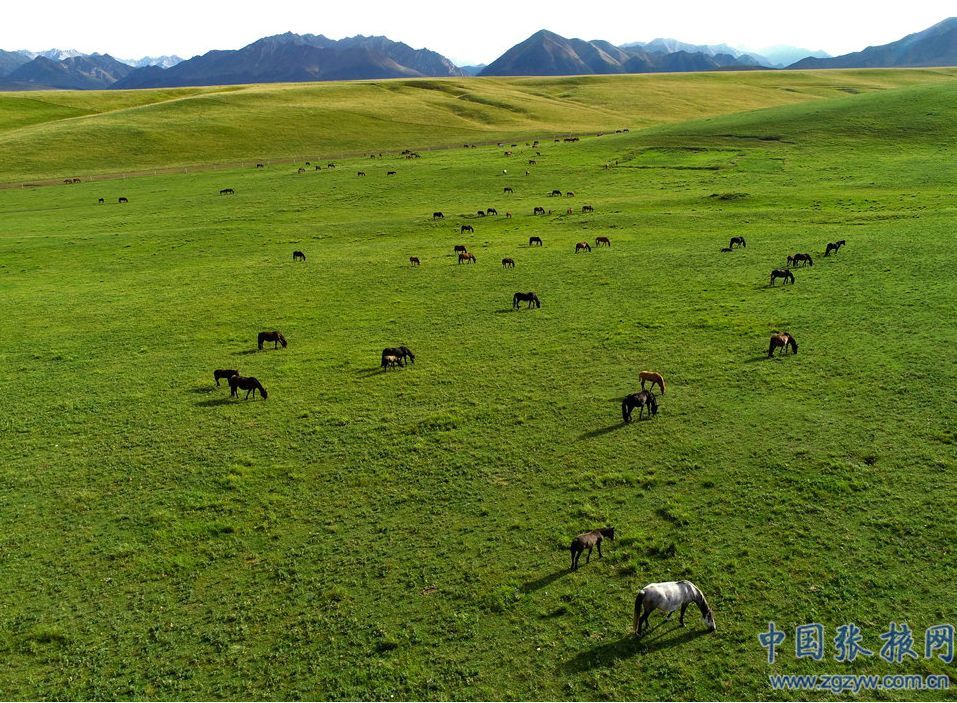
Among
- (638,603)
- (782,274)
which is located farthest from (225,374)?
(782,274)

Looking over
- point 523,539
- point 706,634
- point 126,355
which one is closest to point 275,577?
point 523,539

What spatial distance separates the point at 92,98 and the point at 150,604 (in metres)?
212

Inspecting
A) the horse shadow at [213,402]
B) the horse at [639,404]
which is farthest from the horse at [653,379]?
the horse shadow at [213,402]

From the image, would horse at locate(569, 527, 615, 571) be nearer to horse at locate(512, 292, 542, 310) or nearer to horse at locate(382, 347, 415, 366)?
horse at locate(382, 347, 415, 366)

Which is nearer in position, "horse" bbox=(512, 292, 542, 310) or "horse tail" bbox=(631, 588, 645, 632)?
"horse tail" bbox=(631, 588, 645, 632)

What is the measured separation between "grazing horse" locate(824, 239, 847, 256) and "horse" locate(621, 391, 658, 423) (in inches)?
1063

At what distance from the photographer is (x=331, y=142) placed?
403 ft

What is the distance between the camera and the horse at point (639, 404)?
2350 centimetres

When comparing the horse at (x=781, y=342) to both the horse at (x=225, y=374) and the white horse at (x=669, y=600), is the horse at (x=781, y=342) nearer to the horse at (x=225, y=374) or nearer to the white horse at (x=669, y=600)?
the white horse at (x=669, y=600)

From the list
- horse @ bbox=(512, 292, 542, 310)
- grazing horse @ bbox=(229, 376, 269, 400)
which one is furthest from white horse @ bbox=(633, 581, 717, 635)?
horse @ bbox=(512, 292, 542, 310)

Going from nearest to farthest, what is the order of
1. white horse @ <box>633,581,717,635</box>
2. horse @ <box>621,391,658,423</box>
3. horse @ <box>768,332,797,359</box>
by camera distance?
1. white horse @ <box>633,581,717,635</box>
2. horse @ <box>621,391,658,423</box>
3. horse @ <box>768,332,797,359</box>

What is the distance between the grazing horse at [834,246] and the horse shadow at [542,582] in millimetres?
36854

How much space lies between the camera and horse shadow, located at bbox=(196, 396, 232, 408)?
88.6ft

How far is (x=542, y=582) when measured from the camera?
636 inches
